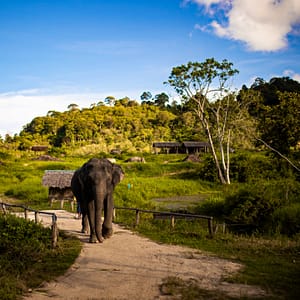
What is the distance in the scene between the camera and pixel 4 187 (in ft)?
97.5

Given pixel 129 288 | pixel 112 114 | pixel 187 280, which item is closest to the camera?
pixel 129 288

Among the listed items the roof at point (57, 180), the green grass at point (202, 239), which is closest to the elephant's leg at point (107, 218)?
the green grass at point (202, 239)

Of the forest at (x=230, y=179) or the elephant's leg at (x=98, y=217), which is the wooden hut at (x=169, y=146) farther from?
the elephant's leg at (x=98, y=217)

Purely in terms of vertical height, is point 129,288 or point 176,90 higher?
point 176,90

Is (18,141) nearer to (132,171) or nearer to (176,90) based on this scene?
(132,171)

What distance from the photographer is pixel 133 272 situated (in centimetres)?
748

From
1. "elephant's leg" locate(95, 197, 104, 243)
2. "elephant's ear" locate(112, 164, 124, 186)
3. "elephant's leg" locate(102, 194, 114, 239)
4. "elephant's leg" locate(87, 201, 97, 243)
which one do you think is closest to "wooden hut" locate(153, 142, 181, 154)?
"elephant's ear" locate(112, 164, 124, 186)

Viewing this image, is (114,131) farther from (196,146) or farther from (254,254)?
(254,254)

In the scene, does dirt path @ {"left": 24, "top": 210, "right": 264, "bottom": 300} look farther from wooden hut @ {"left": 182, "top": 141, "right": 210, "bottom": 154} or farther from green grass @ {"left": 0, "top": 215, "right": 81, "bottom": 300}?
wooden hut @ {"left": 182, "top": 141, "right": 210, "bottom": 154}

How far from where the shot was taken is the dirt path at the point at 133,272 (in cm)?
628

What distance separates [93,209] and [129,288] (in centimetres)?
439

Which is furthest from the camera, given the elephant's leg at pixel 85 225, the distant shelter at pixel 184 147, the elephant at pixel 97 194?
the distant shelter at pixel 184 147

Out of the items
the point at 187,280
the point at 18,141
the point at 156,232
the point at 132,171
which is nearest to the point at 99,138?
the point at 18,141

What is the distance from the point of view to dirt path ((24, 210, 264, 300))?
6.28 m
